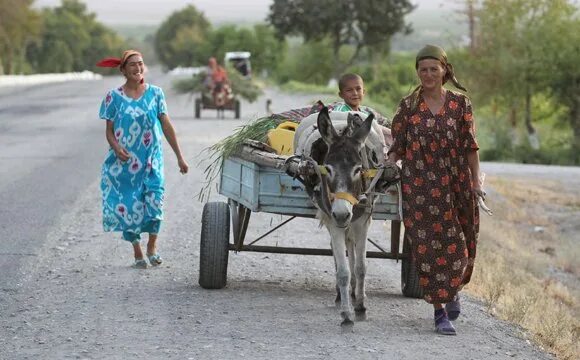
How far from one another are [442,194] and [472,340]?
0.98m

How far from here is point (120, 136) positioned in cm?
1066

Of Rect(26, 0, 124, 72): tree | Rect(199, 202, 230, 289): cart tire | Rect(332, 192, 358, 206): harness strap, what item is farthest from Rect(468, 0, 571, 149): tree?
Rect(26, 0, 124, 72): tree

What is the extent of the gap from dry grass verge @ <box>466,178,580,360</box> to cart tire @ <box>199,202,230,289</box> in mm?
2087

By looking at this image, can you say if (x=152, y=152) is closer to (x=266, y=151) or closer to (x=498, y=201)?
(x=266, y=151)

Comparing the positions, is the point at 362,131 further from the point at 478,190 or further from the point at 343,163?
the point at 478,190

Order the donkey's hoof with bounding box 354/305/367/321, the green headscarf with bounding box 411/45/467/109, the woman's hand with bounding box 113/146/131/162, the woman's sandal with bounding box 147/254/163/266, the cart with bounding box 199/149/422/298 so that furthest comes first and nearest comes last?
the woman's sandal with bounding box 147/254/163/266 < the woman's hand with bounding box 113/146/131/162 < the cart with bounding box 199/149/422/298 < the donkey's hoof with bounding box 354/305/367/321 < the green headscarf with bounding box 411/45/467/109

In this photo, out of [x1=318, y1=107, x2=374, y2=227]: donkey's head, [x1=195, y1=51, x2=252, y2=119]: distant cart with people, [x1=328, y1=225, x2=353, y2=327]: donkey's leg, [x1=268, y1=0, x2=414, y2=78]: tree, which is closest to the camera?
[x1=318, y1=107, x2=374, y2=227]: donkey's head

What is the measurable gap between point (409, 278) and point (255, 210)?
4.71 ft

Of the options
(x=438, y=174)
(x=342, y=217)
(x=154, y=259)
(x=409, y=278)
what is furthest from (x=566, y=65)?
(x=342, y=217)

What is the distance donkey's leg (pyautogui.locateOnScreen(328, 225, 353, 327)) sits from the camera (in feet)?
27.2

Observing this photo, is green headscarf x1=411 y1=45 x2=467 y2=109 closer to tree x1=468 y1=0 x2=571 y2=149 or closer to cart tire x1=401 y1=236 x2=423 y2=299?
cart tire x1=401 y1=236 x2=423 y2=299

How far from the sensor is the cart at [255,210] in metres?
9.02

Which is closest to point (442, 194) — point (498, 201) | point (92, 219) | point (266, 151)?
point (266, 151)

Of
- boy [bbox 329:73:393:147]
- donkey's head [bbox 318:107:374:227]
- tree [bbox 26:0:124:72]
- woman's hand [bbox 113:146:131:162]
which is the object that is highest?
boy [bbox 329:73:393:147]
